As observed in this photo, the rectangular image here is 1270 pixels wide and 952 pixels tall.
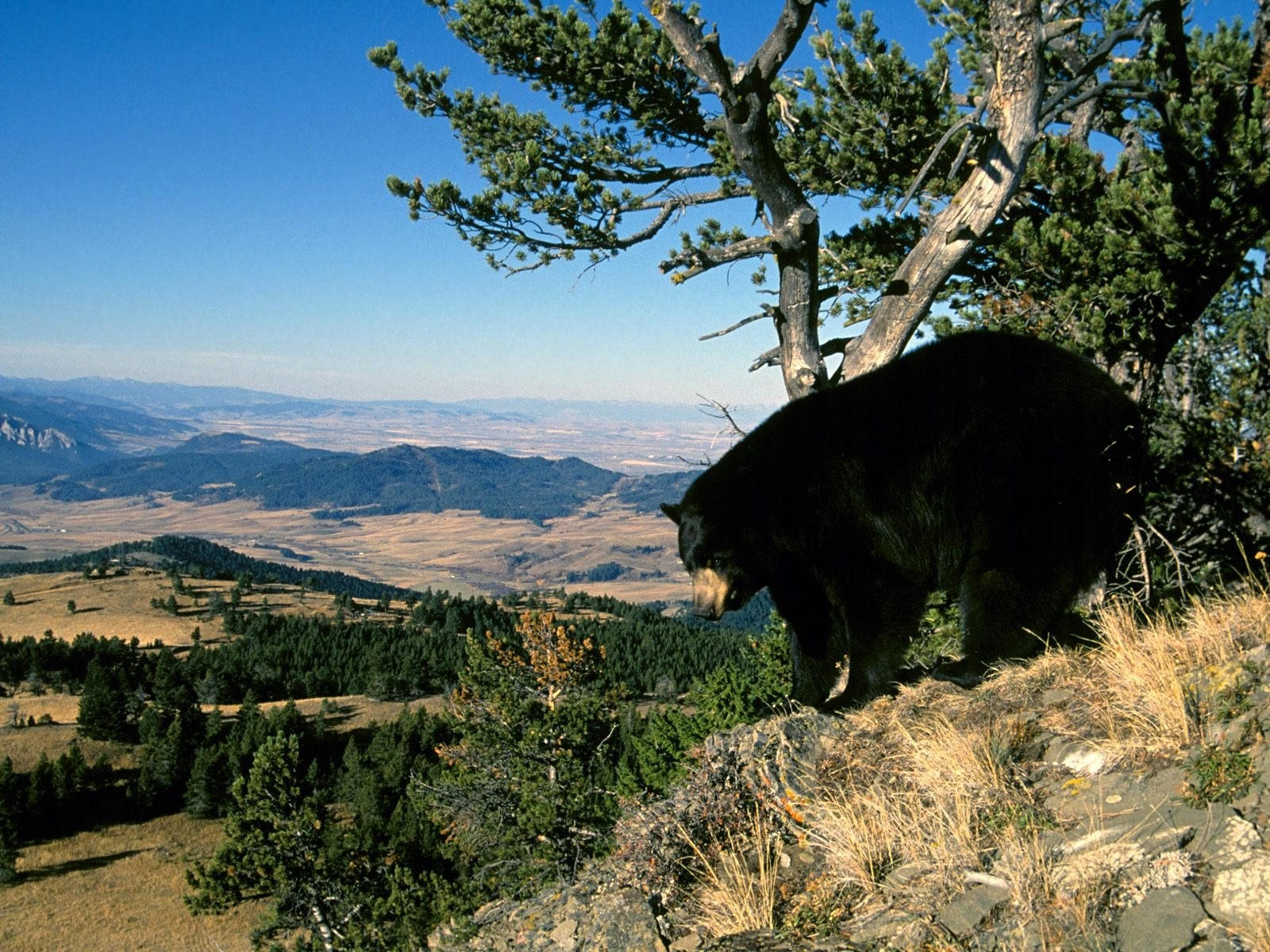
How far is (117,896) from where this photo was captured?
59.7m

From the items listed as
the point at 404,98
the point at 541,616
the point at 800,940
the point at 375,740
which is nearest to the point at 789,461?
the point at 800,940

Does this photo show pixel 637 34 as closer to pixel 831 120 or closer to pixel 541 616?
pixel 831 120

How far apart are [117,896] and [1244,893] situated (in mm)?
75386

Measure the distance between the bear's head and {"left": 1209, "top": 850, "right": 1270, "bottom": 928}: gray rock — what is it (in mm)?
3759

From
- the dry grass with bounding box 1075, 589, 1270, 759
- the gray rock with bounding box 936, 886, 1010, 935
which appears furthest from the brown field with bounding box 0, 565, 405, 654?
the gray rock with bounding box 936, 886, 1010, 935

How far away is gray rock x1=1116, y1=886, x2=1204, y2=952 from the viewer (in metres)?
2.73

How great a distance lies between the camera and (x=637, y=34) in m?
9.60

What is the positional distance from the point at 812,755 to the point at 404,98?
9301 mm

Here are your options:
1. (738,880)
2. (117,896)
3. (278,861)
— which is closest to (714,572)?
(738,880)

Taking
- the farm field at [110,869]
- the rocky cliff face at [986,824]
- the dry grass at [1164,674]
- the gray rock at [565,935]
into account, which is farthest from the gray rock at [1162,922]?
the farm field at [110,869]

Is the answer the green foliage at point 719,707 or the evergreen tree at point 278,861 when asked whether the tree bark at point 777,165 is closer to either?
the green foliage at point 719,707

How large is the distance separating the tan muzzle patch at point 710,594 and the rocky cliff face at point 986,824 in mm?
1006

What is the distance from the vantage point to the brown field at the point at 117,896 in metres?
53.5

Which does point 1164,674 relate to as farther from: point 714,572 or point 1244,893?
point 714,572
